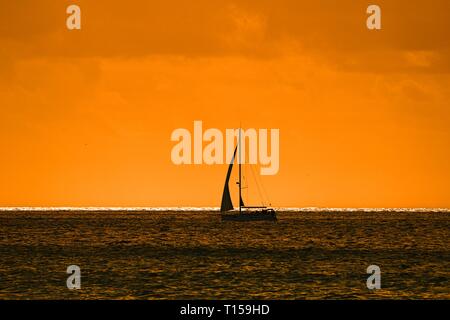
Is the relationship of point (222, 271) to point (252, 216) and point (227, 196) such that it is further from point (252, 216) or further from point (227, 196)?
point (227, 196)

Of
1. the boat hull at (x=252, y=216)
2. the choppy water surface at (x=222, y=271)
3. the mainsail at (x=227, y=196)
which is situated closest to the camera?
the choppy water surface at (x=222, y=271)

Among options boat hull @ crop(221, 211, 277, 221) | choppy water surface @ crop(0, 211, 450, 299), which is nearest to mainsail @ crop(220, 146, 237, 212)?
boat hull @ crop(221, 211, 277, 221)

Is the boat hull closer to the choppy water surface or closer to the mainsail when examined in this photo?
the mainsail

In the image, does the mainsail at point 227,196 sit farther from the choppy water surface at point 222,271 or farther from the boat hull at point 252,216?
the choppy water surface at point 222,271

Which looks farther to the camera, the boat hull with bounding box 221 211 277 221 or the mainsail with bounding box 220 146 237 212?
the boat hull with bounding box 221 211 277 221

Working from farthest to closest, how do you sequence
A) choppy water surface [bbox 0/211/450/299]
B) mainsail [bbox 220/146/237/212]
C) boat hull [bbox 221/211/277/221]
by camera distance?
boat hull [bbox 221/211/277/221] < mainsail [bbox 220/146/237/212] < choppy water surface [bbox 0/211/450/299]

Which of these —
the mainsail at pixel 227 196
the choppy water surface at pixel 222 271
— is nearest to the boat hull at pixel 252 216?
the mainsail at pixel 227 196

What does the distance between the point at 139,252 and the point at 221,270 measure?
76.8 ft

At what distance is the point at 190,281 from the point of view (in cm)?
4906
